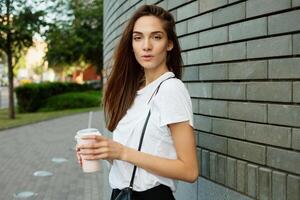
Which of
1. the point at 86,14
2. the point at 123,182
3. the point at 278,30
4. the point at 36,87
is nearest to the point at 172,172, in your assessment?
the point at 123,182

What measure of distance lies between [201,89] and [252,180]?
1055mm

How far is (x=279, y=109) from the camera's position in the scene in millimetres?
2670

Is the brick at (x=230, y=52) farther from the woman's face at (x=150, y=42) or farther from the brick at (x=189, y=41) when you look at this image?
the woman's face at (x=150, y=42)

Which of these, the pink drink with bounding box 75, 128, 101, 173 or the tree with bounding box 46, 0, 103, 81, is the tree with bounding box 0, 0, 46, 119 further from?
the pink drink with bounding box 75, 128, 101, 173

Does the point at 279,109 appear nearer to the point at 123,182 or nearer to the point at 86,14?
the point at 123,182

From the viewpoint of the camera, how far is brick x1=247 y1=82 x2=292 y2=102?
260 cm

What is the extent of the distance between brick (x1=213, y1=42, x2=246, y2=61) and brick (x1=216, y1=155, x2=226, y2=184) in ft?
2.17

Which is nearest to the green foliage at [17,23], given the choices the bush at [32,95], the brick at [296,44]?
the bush at [32,95]

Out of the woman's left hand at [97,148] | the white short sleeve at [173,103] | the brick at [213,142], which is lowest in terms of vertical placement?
the brick at [213,142]

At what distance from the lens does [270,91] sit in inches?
108

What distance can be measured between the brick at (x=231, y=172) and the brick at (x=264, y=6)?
0.92m

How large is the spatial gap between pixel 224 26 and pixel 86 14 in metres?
32.8

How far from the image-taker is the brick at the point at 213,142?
3.38 metres

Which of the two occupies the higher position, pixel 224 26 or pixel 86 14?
pixel 86 14
